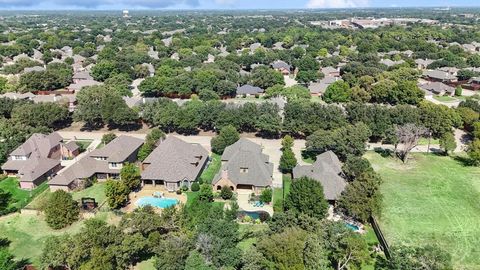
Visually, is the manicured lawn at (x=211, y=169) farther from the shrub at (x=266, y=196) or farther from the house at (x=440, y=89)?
the house at (x=440, y=89)

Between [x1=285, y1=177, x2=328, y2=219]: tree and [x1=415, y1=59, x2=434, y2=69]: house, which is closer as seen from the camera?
[x1=285, y1=177, x2=328, y2=219]: tree

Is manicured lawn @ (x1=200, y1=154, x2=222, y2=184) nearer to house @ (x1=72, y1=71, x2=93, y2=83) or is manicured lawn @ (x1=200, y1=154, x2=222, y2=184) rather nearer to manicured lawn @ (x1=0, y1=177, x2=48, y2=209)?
manicured lawn @ (x1=0, y1=177, x2=48, y2=209)

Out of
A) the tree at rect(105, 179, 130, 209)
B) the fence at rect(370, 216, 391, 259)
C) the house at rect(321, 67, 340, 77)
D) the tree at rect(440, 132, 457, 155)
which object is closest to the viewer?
the fence at rect(370, 216, 391, 259)

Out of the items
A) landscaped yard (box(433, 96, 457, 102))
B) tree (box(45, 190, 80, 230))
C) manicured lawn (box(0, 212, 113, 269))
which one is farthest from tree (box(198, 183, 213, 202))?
landscaped yard (box(433, 96, 457, 102))

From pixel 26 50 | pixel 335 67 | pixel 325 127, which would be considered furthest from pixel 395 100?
pixel 26 50

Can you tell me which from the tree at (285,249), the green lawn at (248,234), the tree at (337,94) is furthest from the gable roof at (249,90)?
the tree at (285,249)
